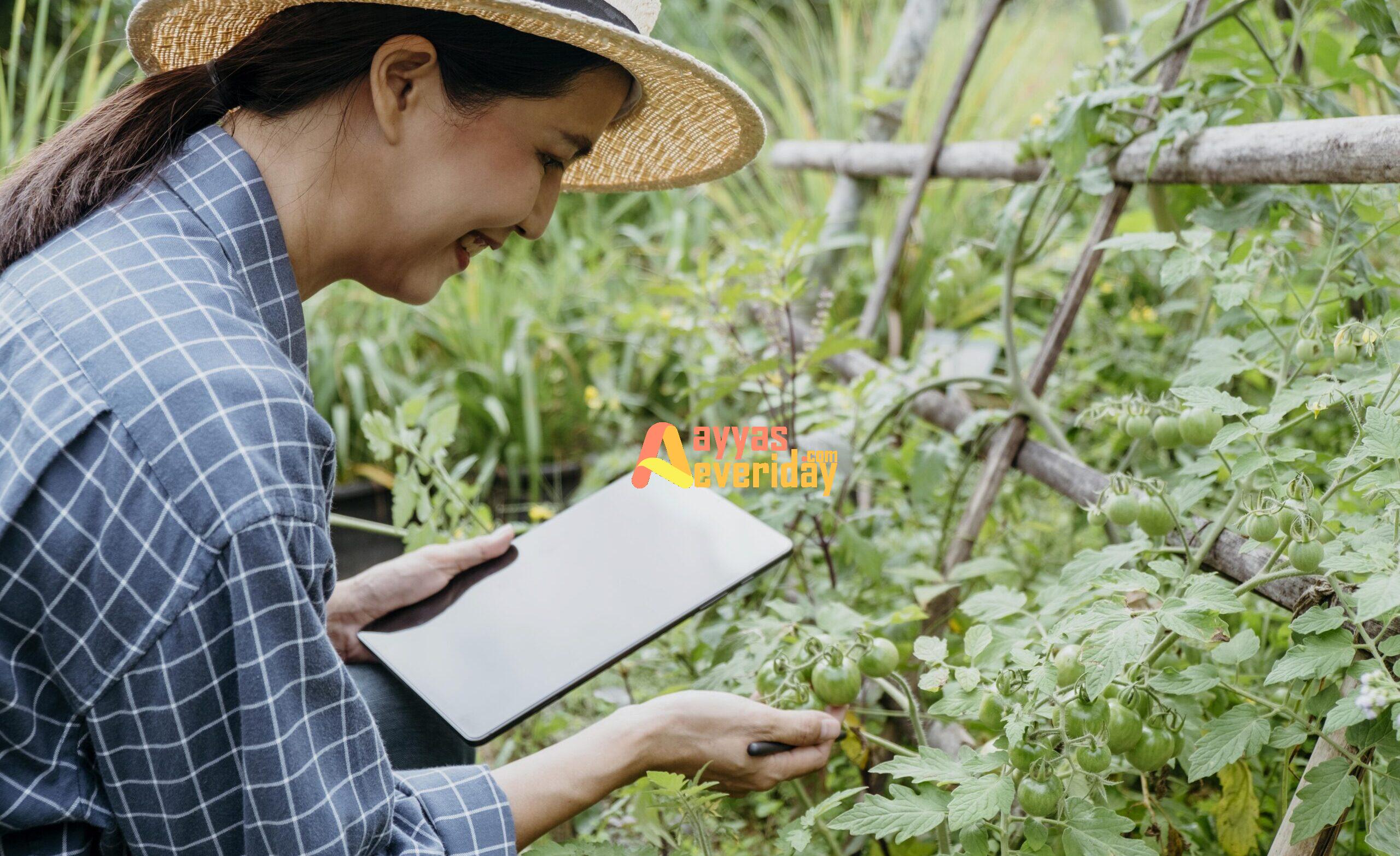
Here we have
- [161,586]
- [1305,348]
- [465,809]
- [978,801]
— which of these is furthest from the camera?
[1305,348]

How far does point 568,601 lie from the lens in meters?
1.54

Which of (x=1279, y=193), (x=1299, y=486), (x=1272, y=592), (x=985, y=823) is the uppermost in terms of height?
(x=1279, y=193)

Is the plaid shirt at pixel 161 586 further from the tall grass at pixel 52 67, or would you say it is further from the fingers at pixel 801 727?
the tall grass at pixel 52 67

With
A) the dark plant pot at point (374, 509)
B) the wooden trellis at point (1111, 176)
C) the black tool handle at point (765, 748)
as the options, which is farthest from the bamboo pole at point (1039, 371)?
the dark plant pot at point (374, 509)

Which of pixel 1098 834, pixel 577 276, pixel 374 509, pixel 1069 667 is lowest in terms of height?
pixel 374 509

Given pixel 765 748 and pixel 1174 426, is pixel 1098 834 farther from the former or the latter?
pixel 1174 426

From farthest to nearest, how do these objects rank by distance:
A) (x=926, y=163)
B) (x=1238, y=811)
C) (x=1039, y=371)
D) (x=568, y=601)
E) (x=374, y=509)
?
(x=374, y=509), (x=926, y=163), (x=1039, y=371), (x=568, y=601), (x=1238, y=811)

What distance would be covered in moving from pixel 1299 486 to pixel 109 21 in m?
4.14

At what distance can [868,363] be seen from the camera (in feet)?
7.44

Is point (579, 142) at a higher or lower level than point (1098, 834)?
higher

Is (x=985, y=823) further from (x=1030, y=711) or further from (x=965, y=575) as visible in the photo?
(x=965, y=575)

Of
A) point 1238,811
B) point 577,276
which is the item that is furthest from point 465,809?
point 577,276

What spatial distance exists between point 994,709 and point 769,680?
280mm

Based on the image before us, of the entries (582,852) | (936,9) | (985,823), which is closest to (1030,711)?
(985,823)
